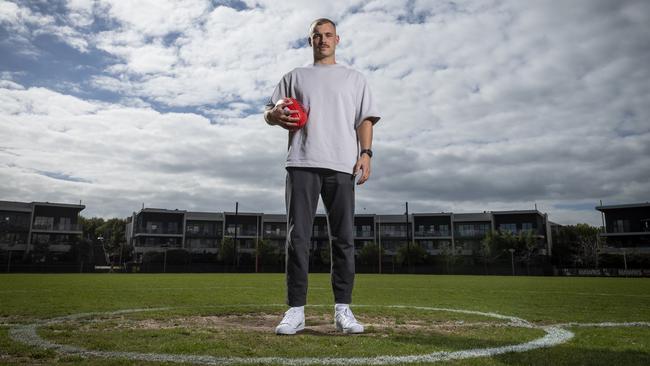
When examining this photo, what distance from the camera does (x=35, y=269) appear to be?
42688mm

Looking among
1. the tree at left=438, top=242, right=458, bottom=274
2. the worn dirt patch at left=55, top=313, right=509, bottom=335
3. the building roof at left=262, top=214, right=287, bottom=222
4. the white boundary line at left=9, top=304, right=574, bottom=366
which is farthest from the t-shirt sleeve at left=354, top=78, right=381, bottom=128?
the building roof at left=262, top=214, right=287, bottom=222

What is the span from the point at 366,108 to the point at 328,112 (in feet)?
1.33

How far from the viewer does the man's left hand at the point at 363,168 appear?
13.5 ft

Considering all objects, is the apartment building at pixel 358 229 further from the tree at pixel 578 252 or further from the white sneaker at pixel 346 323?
the white sneaker at pixel 346 323

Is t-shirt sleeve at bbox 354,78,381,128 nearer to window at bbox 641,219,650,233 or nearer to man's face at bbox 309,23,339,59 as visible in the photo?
man's face at bbox 309,23,339,59

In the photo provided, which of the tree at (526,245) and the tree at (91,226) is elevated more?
the tree at (91,226)

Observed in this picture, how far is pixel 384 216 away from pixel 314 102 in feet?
235

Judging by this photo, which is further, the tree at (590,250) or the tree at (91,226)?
the tree at (91,226)

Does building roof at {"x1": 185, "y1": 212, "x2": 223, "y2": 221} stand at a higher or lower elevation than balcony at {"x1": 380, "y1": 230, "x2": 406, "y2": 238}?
higher

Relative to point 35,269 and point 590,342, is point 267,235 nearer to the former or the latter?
point 35,269

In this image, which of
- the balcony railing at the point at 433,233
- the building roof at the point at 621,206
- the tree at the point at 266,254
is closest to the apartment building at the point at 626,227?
the building roof at the point at 621,206

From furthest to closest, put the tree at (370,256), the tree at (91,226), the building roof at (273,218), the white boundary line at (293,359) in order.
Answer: the tree at (91,226) → the building roof at (273,218) → the tree at (370,256) → the white boundary line at (293,359)

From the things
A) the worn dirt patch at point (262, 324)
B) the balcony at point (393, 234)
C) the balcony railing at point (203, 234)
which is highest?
the balcony at point (393, 234)

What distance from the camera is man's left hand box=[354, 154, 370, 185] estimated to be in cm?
413
